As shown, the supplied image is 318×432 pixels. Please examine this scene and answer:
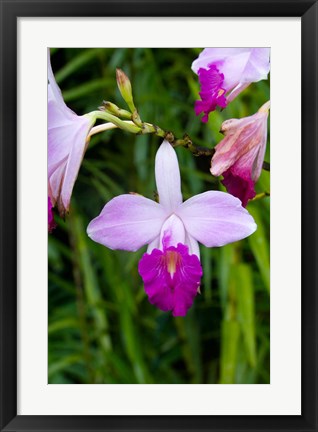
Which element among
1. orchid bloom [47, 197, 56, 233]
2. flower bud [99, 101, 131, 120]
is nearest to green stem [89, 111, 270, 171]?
flower bud [99, 101, 131, 120]

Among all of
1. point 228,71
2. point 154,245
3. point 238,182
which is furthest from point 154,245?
point 228,71

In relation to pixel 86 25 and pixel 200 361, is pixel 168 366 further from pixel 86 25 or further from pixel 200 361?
pixel 86 25

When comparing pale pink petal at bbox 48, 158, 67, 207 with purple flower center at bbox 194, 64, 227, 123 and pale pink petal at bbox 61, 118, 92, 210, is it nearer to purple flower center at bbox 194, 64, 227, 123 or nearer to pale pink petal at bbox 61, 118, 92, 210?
pale pink petal at bbox 61, 118, 92, 210

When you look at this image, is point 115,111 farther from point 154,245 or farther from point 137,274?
point 137,274

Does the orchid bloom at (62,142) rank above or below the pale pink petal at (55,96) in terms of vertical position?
below

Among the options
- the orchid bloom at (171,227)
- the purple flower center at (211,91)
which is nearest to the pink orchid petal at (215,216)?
the orchid bloom at (171,227)

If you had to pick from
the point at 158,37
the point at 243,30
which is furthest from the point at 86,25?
the point at 243,30

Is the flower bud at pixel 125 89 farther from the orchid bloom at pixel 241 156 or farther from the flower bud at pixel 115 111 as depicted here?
the orchid bloom at pixel 241 156
